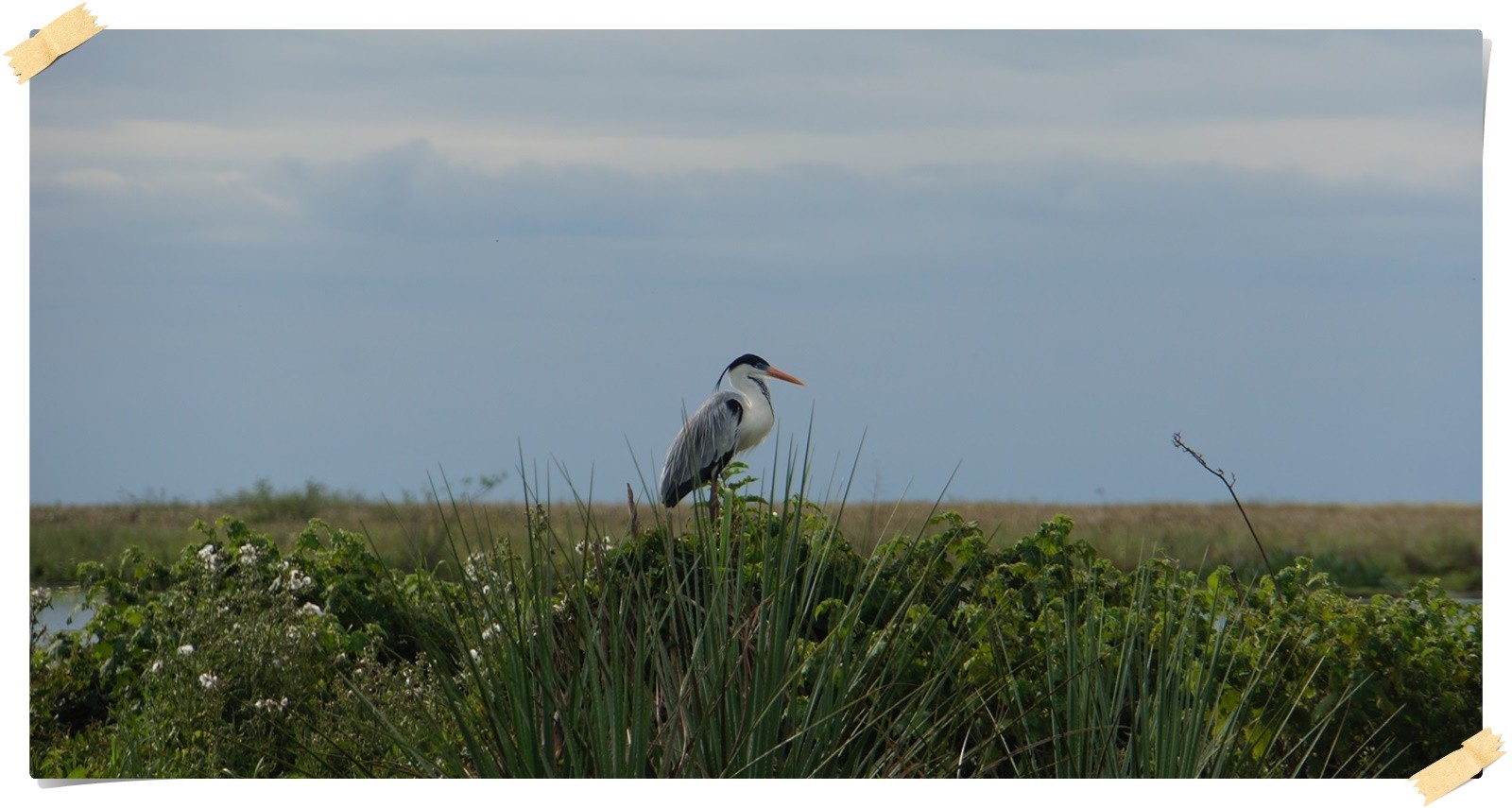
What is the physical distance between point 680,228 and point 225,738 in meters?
1.70

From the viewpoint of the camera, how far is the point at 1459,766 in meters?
2.45

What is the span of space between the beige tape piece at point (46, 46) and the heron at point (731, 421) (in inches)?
108

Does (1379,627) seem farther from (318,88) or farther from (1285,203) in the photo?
(318,88)

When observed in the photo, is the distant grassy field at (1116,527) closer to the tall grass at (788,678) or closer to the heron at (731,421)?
the tall grass at (788,678)

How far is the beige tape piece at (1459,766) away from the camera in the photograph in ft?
7.89

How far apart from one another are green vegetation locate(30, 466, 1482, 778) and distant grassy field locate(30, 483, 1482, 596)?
9 centimetres

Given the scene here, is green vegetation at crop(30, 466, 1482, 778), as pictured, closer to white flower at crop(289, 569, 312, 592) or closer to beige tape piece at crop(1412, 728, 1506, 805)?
white flower at crop(289, 569, 312, 592)

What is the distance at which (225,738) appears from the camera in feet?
9.67

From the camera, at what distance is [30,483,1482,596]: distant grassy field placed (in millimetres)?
2891

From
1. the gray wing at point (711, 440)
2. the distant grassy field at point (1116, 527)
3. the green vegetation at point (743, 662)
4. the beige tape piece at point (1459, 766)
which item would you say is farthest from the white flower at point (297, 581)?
the beige tape piece at point (1459, 766)

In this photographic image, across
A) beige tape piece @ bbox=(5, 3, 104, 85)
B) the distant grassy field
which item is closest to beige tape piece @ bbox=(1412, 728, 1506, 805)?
the distant grassy field

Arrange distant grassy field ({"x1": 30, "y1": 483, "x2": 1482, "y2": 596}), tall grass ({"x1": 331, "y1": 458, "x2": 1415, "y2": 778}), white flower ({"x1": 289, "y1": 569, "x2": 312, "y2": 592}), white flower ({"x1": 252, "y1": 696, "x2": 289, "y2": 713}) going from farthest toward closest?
white flower ({"x1": 289, "y1": 569, "x2": 312, "y2": 592}) < white flower ({"x1": 252, "y1": 696, "x2": 289, "y2": 713}) < distant grassy field ({"x1": 30, "y1": 483, "x2": 1482, "y2": 596}) < tall grass ({"x1": 331, "y1": 458, "x2": 1415, "y2": 778})
